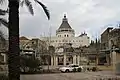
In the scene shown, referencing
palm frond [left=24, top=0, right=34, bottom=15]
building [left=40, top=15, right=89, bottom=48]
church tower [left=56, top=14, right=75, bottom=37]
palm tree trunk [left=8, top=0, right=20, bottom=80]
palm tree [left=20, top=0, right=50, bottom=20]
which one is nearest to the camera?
palm tree trunk [left=8, top=0, right=20, bottom=80]

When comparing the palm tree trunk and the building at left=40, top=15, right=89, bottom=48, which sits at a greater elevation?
the building at left=40, top=15, right=89, bottom=48

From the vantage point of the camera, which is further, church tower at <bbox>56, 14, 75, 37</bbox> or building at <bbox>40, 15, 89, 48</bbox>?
church tower at <bbox>56, 14, 75, 37</bbox>

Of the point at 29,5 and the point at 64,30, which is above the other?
the point at 64,30

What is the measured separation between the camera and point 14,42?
14.4 metres

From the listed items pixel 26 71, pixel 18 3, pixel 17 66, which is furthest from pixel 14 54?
pixel 26 71

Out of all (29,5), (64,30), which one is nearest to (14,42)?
(29,5)

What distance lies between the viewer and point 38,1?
1605 cm

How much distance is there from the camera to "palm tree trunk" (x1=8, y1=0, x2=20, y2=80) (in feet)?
46.5

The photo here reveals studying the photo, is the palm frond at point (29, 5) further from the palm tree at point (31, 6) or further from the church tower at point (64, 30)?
the church tower at point (64, 30)

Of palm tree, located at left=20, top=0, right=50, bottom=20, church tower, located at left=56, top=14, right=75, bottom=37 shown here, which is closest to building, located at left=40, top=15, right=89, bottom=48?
church tower, located at left=56, top=14, right=75, bottom=37

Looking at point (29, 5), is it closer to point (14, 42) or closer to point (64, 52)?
point (14, 42)

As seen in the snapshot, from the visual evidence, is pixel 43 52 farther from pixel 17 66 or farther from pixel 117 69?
pixel 17 66

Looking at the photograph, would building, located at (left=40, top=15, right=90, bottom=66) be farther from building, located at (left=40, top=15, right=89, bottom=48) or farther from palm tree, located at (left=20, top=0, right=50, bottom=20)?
palm tree, located at (left=20, top=0, right=50, bottom=20)

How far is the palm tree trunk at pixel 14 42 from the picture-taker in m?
14.2
